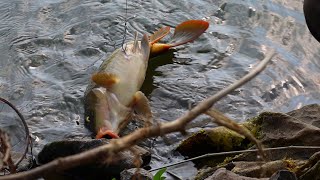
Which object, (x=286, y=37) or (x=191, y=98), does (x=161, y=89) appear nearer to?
(x=191, y=98)

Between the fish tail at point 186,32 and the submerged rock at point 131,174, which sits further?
the fish tail at point 186,32

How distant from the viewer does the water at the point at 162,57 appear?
5754 millimetres

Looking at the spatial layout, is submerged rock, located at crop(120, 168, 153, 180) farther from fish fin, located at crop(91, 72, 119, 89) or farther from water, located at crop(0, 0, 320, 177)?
fish fin, located at crop(91, 72, 119, 89)

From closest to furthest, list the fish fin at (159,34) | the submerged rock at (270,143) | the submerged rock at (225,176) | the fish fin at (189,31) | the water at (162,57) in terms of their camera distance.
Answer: the submerged rock at (225,176) < the submerged rock at (270,143) < the water at (162,57) < the fish fin at (159,34) < the fish fin at (189,31)

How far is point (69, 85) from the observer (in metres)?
6.04

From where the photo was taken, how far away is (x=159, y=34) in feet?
21.1

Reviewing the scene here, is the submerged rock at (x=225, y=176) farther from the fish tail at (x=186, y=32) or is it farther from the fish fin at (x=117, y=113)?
the fish tail at (x=186, y=32)

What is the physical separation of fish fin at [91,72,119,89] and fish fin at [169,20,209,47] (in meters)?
1.30

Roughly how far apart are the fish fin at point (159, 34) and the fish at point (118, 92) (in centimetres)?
Answer: 16

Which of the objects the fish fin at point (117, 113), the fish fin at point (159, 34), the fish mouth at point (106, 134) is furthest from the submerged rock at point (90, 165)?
the fish fin at point (159, 34)

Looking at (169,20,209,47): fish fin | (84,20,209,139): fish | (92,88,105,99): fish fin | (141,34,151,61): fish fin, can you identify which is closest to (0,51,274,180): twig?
(84,20,209,139): fish

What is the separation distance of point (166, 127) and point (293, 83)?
4.72m

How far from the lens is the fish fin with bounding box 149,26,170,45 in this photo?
6418 mm

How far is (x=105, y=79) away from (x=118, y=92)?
158 mm
